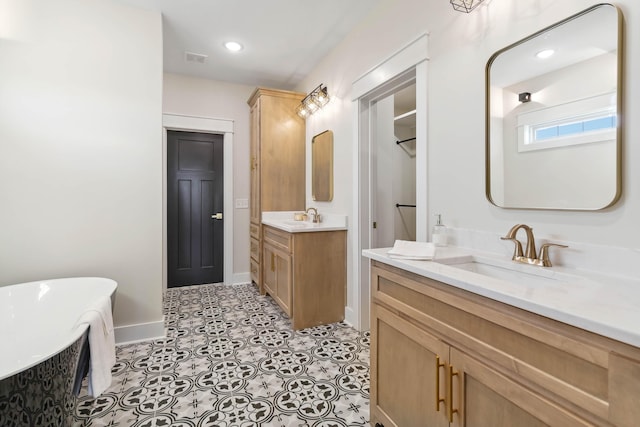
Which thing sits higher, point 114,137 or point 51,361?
point 114,137

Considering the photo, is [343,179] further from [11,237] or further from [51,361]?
[11,237]

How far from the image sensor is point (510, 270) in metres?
1.31

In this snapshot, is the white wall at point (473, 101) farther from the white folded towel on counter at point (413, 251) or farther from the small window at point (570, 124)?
the white folded towel on counter at point (413, 251)

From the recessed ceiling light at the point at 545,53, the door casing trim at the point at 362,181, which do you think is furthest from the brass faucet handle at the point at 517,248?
the door casing trim at the point at 362,181

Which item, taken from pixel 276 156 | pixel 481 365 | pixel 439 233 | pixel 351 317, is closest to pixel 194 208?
pixel 276 156

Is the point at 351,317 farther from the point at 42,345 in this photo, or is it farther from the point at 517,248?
the point at 42,345

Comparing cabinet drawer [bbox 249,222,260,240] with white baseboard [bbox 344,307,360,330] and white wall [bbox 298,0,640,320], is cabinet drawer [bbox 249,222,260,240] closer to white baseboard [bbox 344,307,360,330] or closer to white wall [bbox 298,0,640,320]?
white baseboard [bbox 344,307,360,330]

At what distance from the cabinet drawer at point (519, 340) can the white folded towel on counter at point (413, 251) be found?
10 cm

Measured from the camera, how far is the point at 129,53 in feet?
8.11

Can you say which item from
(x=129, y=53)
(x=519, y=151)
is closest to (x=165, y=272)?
(x=129, y=53)

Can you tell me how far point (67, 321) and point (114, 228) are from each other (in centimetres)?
77

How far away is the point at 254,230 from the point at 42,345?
92.1 inches

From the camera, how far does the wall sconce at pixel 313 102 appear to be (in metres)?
3.20

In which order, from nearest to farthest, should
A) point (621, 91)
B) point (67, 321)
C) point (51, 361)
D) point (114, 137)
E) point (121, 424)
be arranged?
point (621, 91) < point (51, 361) < point (121, 424) < point (67, 321) < point (114, 137)
